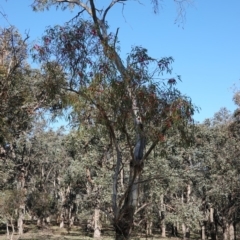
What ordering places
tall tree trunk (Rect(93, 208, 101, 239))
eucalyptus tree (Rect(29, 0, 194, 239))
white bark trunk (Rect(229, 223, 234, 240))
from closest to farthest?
eucalyptus tree (Rect(29, 0, 194, 239))
white bark trunk (Rect(229, 223, 234, 240))
tall tree trunk (Rect(93, 208, 101, 239))

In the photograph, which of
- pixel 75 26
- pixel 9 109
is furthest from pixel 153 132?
pixel 9 109

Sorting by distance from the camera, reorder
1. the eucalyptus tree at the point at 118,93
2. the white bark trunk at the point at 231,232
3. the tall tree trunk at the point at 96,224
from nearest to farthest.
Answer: the eucalyptus tree at the point at 118,93 → the white bark trunk at the point at 231,232 → the tall tree trunk at the point at 96,224

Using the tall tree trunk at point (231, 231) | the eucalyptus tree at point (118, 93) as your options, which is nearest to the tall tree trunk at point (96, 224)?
the tall tree trunk at point (231, 231)

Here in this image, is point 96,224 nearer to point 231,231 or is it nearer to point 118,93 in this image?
point 231,231

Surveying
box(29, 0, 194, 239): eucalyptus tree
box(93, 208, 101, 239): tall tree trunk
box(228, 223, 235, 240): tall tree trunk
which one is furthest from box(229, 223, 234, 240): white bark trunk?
box(29, 0, 194, 239): eucalyptus tree

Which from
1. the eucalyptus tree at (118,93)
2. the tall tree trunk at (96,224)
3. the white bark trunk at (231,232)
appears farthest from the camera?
the tall tree trunk at (96,224)

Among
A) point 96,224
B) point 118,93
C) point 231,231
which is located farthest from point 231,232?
point 118,93

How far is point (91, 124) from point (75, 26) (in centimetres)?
194

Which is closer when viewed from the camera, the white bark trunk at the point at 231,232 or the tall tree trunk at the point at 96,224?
the white bark trunk at the point at 231,232

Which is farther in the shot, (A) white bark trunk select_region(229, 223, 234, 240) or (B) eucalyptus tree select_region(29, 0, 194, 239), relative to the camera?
(A) white bark trunk select_region(229, 223, 234, 240)

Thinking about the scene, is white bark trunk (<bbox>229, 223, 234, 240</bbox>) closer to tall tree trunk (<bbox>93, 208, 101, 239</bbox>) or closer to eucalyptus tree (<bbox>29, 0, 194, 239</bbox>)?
tall tree trunk (<bbox>93, 208, 101, 239</bbox>)

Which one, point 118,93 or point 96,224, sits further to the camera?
point 96,224

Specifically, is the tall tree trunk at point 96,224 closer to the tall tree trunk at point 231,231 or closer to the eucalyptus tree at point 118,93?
the tall tree trunk at point 231,231

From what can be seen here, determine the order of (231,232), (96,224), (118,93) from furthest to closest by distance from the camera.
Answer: (96,224) → (231,232) → (118,93)
